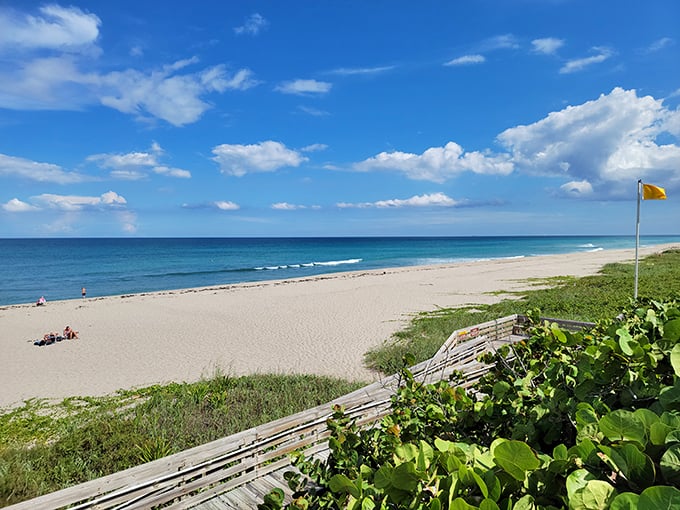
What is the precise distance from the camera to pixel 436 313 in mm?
17875

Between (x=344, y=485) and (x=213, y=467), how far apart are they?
381 cm

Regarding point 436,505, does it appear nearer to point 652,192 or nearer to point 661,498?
point 661,498

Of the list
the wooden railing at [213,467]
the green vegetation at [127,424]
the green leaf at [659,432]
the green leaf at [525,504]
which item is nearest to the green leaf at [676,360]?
the green leaf at [659,432]

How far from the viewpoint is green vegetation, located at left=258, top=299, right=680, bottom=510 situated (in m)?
0.86

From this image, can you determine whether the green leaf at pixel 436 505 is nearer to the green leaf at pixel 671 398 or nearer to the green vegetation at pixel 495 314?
the green leaf at pixel 671 398

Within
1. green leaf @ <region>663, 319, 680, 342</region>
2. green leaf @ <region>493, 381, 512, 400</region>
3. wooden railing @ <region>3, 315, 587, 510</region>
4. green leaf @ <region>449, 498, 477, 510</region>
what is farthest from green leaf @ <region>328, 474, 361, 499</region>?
wooden railing @ <region>3, 315, 587, 510</region>

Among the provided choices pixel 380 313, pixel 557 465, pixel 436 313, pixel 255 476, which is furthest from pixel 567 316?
pixel 557 465

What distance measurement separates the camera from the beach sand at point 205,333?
38.7 ft

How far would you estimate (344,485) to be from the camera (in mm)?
1199

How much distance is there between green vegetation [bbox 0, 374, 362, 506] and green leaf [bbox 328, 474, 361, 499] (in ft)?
17.7

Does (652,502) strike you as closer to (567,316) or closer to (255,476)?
(255,476)

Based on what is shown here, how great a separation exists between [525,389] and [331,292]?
84.2ft

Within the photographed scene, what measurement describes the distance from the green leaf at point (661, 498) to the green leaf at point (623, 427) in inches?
12.6

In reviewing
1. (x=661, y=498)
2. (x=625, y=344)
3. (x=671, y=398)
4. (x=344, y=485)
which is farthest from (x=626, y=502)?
(x=625, y=344)
